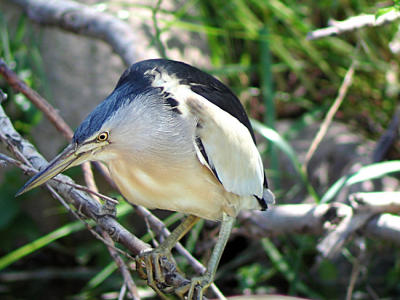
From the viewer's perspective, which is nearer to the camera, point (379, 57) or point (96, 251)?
point (96, 251)

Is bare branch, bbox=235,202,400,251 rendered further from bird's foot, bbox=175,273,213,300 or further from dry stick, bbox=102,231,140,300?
dry stick, bbox=102,231,140,300

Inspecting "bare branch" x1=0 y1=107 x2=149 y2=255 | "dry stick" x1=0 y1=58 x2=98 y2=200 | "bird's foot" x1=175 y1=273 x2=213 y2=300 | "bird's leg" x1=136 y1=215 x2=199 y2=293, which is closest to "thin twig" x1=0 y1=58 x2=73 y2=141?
"dry stick" x1=0 y1=58 x2=98 y2=200

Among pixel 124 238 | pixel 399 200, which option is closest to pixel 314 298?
pixel 399 200

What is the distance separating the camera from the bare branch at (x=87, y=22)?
6.47ft

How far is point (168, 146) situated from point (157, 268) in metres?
0.33

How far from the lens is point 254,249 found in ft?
7.52

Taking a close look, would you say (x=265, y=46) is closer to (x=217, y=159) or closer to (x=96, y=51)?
(x=96, y=51)

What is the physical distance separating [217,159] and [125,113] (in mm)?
254

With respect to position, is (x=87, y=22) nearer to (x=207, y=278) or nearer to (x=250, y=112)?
(x=250, y=112)

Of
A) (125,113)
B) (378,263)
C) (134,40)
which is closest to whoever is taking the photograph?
(125,113)

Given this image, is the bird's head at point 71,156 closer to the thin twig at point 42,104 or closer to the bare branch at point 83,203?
the bare branch at point 83,203

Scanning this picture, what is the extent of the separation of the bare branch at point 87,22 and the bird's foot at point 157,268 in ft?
2.44

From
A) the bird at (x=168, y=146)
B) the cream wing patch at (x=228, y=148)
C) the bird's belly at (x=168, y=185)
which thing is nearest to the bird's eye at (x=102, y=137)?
the bird at (x=168, y=146)

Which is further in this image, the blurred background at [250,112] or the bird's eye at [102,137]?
the blurred background at [250,112]
